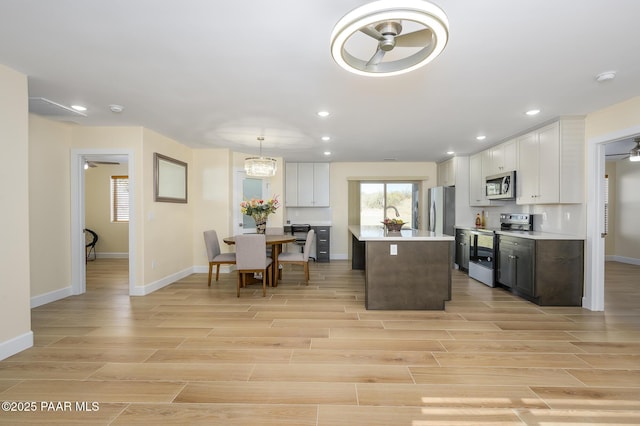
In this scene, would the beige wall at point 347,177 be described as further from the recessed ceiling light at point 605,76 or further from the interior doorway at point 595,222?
the recessed ceiling light at point 605,76

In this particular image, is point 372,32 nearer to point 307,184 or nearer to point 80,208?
point 80,208

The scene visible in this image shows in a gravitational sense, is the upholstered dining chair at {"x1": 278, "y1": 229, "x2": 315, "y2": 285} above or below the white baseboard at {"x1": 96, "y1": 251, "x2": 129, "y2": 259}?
above

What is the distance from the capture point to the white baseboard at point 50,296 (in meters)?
3.64

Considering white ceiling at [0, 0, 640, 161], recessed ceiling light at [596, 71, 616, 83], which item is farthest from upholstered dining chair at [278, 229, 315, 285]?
recessed ceiling light at [596, 71, 616, 83]

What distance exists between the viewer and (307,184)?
22.4ft

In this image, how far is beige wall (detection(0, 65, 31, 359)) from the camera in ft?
7.76

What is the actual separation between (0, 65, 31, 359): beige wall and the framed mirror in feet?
6.12

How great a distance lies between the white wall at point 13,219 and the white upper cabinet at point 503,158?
18.8ft

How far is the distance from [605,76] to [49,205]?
6050 millimetres

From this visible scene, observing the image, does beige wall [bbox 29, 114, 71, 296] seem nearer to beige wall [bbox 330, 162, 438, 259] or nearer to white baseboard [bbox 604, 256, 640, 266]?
beige wall [bbox 330, 162, 438, 259]

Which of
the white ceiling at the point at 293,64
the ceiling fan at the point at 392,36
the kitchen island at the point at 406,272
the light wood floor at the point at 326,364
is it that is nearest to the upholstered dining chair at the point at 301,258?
the light wood floor at the point at 326,364

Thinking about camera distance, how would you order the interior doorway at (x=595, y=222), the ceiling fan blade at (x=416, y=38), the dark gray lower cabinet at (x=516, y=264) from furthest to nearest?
the dark gray lower cabinet at (x=516, y=264) < the interior doorway at (x=595, y=222) < the ceiling fan blade at (x=416, y=38)

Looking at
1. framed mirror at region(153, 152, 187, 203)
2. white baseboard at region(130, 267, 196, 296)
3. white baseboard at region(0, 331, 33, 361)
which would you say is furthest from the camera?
framed mirror at region(153, 152, 187, 203)

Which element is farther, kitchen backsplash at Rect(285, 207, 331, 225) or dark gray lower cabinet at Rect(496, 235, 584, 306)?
kitchen backsplash at Rect(285, 207, 331, 225)
